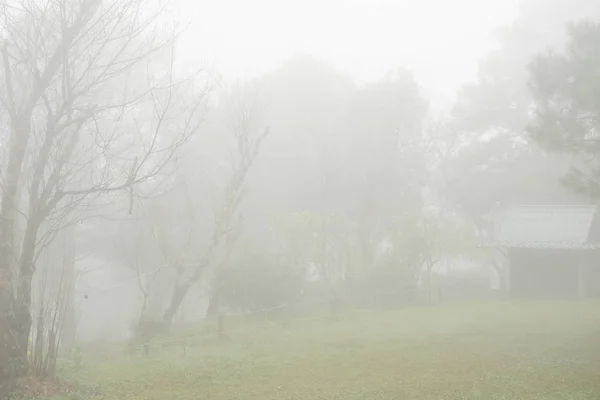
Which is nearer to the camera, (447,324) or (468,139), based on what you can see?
(447,324)

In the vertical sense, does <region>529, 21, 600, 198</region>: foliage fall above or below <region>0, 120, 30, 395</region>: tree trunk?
above

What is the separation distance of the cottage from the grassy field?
6384mm

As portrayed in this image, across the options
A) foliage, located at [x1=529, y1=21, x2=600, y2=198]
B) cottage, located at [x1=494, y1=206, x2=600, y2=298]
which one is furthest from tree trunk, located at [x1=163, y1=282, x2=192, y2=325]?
cottage, located at [x1=494, y1=206, x2=600, y2=298]

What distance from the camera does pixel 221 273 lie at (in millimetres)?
21734

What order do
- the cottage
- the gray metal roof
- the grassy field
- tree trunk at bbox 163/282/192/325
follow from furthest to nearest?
the cottage < the gray metal roof < tree trunk at bbox 163/282/192/325 < the grassy field

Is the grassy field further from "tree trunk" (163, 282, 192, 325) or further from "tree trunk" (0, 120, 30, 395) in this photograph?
"tree trunk" (163, 282, 192, 325)

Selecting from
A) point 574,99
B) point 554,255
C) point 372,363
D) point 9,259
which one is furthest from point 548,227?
point 9,259

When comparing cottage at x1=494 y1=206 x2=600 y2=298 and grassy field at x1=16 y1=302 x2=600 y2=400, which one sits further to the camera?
cottage at x1=494 y1=206 x2=600 y2=298

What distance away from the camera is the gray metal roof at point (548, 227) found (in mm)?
24859

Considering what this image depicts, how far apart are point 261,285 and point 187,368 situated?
30.2 ft

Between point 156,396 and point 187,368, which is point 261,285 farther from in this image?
point 156,396

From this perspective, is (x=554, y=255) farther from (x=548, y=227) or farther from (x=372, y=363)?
(x=372, y=363)

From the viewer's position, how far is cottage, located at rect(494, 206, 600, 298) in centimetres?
2516

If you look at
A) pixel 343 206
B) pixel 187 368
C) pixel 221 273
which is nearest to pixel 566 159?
pixel 343 206
